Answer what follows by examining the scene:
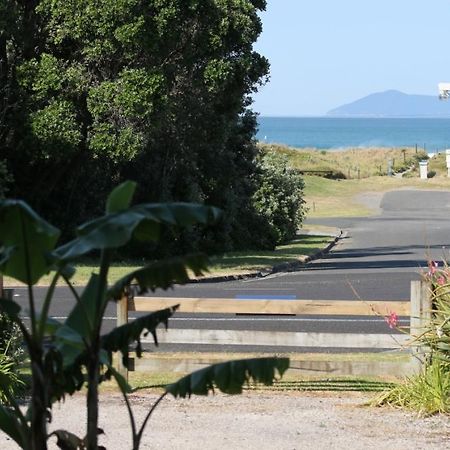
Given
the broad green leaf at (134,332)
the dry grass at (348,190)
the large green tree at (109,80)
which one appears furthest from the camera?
the dry grass at (348,190)

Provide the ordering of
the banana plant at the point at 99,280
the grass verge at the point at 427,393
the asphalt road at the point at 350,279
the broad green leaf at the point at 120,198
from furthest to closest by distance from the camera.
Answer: the asphalt road at the point at 350,279 → the grass verge at the point at 427,393 → the broad green leaf at the point at 120,198 → the banana plant at the point at 99,280

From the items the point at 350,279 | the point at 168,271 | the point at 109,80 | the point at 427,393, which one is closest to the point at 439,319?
the point at 427,393

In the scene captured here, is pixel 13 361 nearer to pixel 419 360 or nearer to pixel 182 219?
pixel 419 360

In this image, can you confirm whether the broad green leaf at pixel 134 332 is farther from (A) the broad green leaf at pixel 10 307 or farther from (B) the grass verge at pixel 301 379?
(B) the grass verge at pixel 301 379

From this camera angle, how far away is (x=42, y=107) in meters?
26.3

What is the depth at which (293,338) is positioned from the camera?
1030 cm

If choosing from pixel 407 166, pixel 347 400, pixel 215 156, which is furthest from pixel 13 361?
pixel 407 166

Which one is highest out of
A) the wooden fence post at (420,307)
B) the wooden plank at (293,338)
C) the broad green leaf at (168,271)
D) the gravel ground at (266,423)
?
the broad green leaf at (168,271)

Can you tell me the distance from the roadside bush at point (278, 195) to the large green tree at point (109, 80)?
5.86m

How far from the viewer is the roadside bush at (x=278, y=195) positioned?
113 feet

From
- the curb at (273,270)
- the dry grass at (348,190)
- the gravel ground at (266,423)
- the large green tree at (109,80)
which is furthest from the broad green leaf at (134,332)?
the dry grass at (348,190)

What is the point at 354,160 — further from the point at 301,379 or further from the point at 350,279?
the point at 301,379

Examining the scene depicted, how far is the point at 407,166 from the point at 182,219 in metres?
89.5

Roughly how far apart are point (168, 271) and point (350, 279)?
19595mm
